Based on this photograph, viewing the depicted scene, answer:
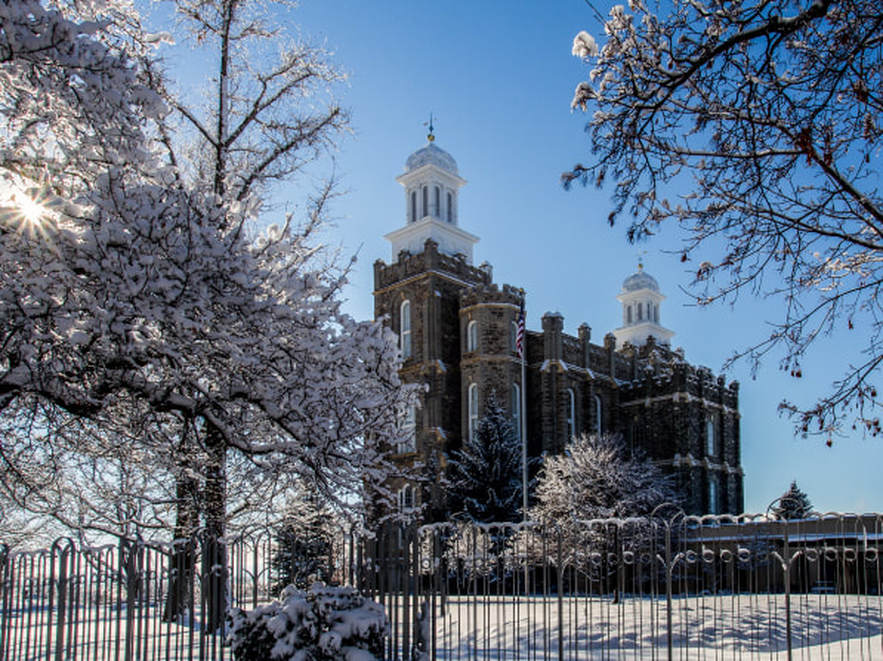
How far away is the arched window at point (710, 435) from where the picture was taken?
144ft

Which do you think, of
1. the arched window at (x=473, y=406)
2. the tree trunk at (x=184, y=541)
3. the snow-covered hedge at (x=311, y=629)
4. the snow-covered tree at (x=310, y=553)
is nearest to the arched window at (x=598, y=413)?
the arched window at (x=473, y=406)

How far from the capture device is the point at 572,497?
24.9 meters

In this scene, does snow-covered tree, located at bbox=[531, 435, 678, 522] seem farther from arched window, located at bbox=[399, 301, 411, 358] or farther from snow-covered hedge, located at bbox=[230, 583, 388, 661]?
snow-covered hedge, located at bbox=[230, 583, 388, 661]

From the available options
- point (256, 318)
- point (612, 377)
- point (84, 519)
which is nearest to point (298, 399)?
point (256, 318)

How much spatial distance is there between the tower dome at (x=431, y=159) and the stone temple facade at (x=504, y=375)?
0.25 ft

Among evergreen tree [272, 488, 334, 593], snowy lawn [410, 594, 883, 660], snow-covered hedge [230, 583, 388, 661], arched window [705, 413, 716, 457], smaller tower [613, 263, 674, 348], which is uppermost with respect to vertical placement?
smaller tower [613, 263, 674, 348]

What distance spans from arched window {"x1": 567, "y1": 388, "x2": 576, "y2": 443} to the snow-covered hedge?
3164cm

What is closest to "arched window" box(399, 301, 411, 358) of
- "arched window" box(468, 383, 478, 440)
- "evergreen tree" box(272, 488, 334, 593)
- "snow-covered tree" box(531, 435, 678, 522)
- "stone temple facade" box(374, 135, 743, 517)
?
"stone temple facade" box(374, 135, 743, 517)

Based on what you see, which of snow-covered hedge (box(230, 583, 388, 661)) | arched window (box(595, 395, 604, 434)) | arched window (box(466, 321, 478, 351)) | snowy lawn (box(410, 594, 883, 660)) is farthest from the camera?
arched window (box(595, 395, 604, 434))

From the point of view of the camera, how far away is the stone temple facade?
3797 centimetres

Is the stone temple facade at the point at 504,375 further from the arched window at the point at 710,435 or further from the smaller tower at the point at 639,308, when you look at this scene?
the smaller tower at the point at 639,308

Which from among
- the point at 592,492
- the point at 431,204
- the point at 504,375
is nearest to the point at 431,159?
the point at 431,204

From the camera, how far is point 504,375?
37.6m

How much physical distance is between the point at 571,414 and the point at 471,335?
19.9 feet
